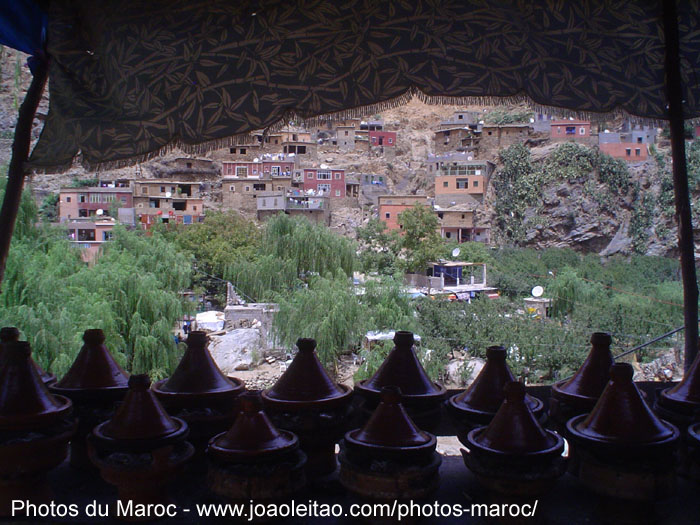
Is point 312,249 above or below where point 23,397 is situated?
above

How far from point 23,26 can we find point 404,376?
1.21 metres

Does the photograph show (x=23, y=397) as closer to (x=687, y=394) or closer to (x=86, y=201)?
(x=687, y=394)

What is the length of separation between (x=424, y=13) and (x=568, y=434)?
102 centimetres

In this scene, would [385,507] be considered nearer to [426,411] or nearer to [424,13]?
[426,411]

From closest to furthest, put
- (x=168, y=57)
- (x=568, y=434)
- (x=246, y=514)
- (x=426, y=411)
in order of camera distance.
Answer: (x=246, y=514)
(x=568, y=434)
(x=426, y=411)
(x=168, y=57)

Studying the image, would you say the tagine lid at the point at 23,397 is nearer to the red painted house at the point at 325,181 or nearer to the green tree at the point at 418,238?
the green tree at the point at 418,238

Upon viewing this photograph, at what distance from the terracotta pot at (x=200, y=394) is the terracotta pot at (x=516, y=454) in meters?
0.47

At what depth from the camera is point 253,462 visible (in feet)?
Result: 3.00

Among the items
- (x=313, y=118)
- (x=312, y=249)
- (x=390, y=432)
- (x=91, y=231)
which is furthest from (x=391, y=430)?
(x=91, y=231)

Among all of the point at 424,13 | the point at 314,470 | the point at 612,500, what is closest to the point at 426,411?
the point at 314,470

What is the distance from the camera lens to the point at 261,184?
2762cm

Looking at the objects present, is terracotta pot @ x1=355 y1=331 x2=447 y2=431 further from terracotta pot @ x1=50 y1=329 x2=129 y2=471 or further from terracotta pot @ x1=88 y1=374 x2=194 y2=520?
terracotta pot @ x1=50 y1=329 x2=129 y2=471

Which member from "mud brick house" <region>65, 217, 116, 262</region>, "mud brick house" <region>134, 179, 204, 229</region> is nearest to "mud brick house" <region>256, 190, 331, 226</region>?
"mud brick house" <region>134, 179, 204, 229</region>

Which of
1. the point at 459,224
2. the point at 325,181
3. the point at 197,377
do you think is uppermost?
the point at 325,181
